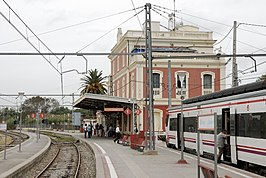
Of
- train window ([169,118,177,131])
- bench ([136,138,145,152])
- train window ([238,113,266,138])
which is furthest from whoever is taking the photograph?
train window ([169,118,177,131])

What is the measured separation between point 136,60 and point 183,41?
815cm

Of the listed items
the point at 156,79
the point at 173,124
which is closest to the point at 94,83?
the point at 156,79

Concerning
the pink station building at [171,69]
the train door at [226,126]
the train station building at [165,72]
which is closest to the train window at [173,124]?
the train door at [226,126]

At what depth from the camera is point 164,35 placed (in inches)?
2403

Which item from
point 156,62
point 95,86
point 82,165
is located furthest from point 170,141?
point 95,86

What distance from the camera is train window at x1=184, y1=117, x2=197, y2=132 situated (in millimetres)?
26062

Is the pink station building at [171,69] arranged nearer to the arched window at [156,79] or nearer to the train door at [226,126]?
the arched window at [156,79]

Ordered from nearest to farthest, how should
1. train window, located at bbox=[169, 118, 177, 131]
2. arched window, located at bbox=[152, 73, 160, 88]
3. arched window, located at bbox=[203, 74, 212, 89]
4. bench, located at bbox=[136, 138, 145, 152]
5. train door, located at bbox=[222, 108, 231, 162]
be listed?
train door, located at bbox=[222, 108, 231, 162], bench, located at bbox=[136, 138, 145, 152], train window, located at bbox=[169, 118, 177, 131], arched window, located at bbox=[152, 73, 160, 88], arched window, located at bbox=[203, 74, 212, 89]

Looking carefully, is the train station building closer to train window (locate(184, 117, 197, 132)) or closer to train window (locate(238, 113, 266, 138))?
train window (locate(184, 117, 197, 132))

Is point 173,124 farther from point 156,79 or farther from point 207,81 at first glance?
point 207,81

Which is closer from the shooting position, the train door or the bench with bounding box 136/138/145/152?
the train door

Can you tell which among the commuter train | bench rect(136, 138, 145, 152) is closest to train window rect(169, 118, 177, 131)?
bench rect(136, 138, 145, 152)

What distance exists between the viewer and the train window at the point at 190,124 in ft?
85.5

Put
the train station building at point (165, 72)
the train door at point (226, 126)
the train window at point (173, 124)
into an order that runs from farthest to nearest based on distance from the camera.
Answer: the train station building at point (165, 72)
the train window at point (173, 124)
the train door at point (226, 126)
